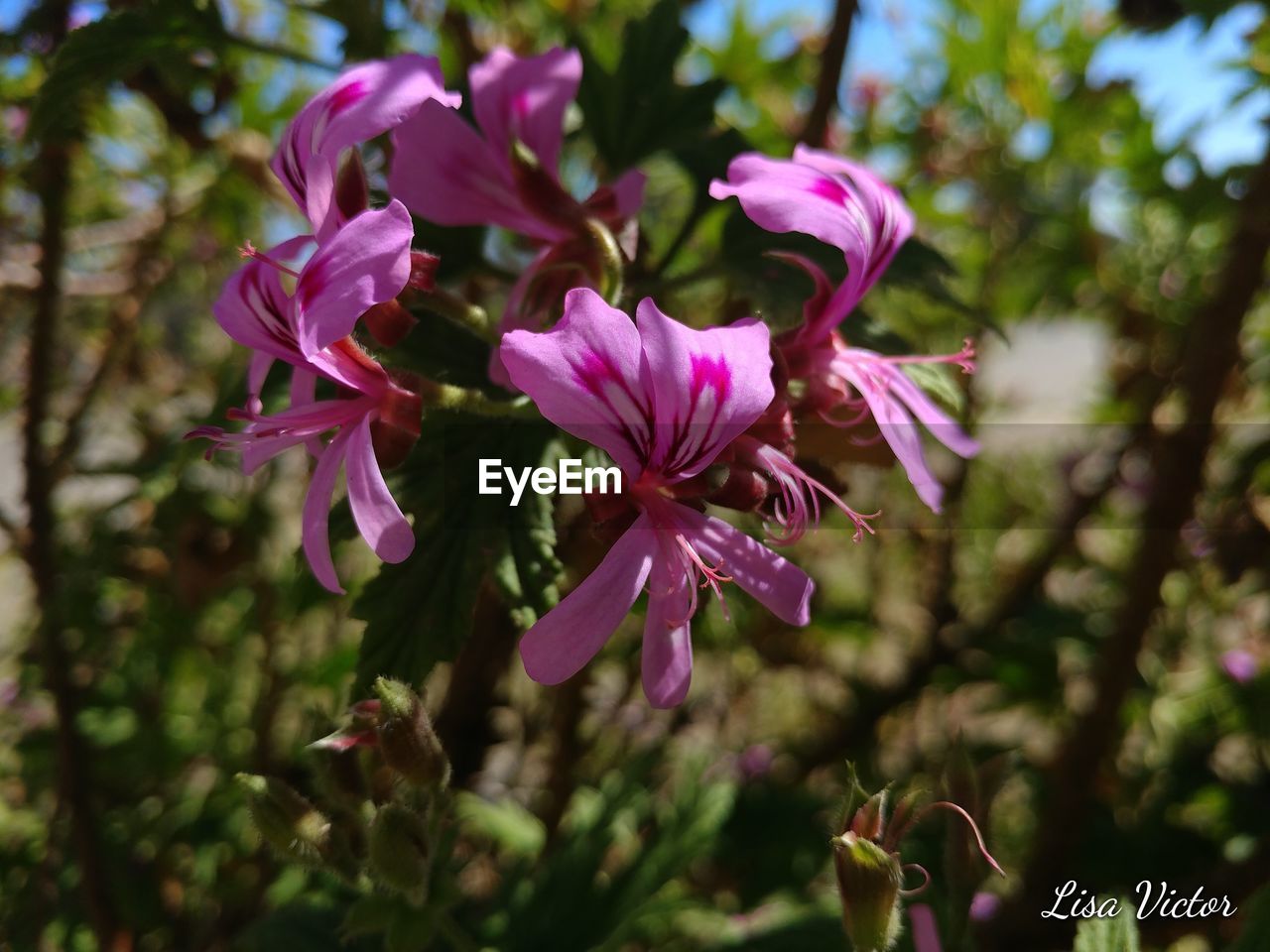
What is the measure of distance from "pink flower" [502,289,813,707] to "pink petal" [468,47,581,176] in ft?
0.81

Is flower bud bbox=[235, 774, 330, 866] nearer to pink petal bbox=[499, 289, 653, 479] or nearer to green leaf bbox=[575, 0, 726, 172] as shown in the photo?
pink petal bbox=[499, 289, 653, 479]

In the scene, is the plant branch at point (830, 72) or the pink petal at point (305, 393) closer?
the pink petal at point (305, 393)

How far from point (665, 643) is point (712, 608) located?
11 cm

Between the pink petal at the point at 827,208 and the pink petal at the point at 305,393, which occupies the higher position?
the pink petal at the point at 827,208

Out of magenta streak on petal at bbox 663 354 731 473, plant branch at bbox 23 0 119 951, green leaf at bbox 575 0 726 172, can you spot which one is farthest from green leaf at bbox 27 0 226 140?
magenta streak on petal at bbox 663 354 731 473

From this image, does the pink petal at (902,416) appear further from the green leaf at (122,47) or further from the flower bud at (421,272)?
the green leaf at (122,47)

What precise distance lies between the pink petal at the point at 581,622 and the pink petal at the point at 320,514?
0.11 m

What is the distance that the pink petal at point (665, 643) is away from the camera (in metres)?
0.43

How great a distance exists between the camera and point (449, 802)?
20.5 inches

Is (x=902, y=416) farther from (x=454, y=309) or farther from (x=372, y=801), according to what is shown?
(x=372, y=801)

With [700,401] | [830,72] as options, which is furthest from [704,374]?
[830,72]

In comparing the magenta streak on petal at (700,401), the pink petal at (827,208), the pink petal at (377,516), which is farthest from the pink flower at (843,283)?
the pink petal at (377,516)

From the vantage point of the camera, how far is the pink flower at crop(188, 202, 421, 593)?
1.29ft

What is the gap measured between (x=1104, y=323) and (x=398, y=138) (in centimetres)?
146
